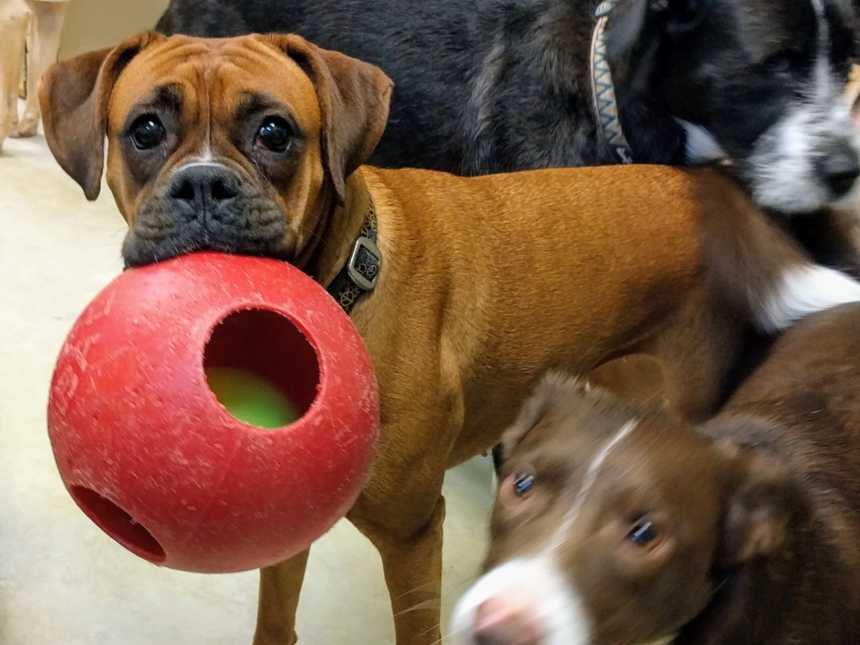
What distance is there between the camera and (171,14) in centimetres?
A: 291

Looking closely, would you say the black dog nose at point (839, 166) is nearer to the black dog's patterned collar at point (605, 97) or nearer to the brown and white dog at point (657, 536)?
the black dog's patterned collar at point (605, 97)

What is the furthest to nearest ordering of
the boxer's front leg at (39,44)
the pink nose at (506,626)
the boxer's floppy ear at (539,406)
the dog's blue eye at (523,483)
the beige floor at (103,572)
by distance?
the boxer's front leg at (39,44) → the beige floor at (103,572) → the boxer's floppy ear at (539,406) → the dog's blue eye at (523,483) → the pink nose at (506,626)

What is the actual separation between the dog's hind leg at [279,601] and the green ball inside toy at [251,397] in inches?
21.6

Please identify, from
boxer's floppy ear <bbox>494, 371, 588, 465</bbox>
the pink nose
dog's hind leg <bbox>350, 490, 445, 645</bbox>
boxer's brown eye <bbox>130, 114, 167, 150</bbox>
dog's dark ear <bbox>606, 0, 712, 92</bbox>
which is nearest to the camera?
the pink nose

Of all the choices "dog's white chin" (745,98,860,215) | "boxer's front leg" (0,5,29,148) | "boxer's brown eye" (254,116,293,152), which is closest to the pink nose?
"boxer's brown eye" (254,116,293,152)

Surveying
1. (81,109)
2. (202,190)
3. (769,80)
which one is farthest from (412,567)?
(769,80)

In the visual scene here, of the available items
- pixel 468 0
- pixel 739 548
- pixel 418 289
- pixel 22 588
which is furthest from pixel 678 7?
pixel 22 588

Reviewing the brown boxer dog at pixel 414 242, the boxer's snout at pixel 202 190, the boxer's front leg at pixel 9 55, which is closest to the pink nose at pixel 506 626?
the brown boxer dog at pixel 414 242

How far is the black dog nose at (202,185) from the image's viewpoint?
1.53 metres

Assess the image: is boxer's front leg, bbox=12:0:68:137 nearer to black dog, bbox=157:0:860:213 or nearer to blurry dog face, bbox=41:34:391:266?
black dog, bbox=157:0:860:213

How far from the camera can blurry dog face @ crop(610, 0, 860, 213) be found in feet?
7.14

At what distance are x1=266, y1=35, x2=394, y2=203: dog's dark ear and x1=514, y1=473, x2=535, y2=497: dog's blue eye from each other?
0.54 meters

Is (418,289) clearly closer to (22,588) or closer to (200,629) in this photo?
(200,629)

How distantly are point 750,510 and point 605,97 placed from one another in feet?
4.02
